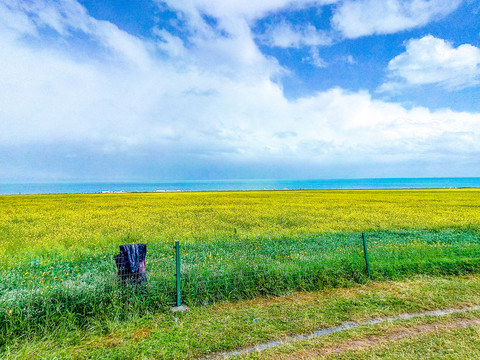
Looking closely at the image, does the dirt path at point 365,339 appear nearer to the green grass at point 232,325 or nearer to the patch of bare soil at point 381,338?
the patch of bare soil at point 381,338

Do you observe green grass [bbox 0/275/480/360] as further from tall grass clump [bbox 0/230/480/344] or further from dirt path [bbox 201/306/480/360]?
tall grass clump [bbox 0/230/480/344]

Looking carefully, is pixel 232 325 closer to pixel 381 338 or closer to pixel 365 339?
pixel 365 339

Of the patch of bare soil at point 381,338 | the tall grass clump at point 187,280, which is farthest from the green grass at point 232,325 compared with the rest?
the tall grass clump at point 187,280

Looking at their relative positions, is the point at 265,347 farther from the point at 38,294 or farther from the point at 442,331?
the point at 38,294

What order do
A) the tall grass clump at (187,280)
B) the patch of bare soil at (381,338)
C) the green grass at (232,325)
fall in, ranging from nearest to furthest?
the patch of bare soil at (381,338)
the green grass at (232,325)
the tall grass clump at (187,280)

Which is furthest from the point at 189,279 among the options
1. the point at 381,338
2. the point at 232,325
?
the point at 381,338

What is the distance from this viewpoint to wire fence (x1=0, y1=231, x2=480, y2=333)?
5.01m

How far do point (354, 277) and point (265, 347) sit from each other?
3918 mm

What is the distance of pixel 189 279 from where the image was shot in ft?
20.6

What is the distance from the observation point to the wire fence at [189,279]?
501 centimetres

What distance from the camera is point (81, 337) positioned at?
4.57 meters

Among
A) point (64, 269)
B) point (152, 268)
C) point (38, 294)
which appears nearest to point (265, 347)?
point (152, 268)

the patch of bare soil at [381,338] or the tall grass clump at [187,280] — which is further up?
the tall grass clump at [187,280]

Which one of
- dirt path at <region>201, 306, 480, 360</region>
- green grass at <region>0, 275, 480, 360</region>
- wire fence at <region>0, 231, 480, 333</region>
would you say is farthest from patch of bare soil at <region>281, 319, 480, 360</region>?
wire fence at <region>0, 231, 480, 333</region>
